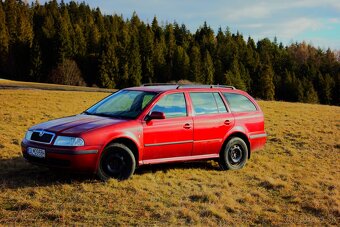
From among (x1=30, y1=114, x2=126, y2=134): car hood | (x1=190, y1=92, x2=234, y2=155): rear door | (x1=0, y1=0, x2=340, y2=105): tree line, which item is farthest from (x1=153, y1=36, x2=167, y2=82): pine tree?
(x1=30, y1=114, x2=126, y2=134): car hood

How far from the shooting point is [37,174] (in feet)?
23.7

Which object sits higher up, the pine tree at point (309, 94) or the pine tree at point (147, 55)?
the pine tree at point (147, 55)

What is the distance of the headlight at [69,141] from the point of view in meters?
6.37

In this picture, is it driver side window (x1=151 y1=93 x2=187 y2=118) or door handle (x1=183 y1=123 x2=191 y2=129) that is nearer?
driver side window (x1=151 y1=93 x2=187 y2=118)

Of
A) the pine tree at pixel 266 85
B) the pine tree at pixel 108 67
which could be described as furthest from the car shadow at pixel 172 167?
the pine tree at pixel 266 85

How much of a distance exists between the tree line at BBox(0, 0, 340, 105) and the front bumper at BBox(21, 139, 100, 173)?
6638 cm

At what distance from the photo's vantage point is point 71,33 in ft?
278

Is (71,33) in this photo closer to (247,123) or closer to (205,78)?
(205,78)

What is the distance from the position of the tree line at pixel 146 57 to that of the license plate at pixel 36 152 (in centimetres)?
6599

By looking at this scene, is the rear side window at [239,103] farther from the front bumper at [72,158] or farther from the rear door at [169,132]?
the front bumper at [72,158]

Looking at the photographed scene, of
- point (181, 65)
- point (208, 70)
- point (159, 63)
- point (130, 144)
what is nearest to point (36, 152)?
point (130, 144)

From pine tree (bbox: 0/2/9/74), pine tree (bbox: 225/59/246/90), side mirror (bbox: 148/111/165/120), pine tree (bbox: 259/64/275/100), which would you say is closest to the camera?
side mirror (bbox: 148/111/165/120)

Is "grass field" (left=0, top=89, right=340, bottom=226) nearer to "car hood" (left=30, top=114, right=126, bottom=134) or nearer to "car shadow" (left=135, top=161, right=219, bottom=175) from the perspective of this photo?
"car shadow" (left=135, top=161, right=219, bottom=175)

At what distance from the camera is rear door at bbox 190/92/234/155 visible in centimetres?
778
